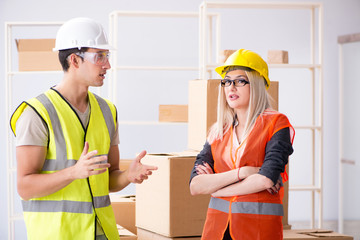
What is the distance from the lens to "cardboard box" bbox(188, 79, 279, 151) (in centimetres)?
276

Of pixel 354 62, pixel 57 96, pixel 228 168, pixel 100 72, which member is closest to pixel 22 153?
pixel 57 96

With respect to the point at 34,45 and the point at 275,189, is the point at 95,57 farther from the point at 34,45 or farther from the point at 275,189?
the point at 34,45

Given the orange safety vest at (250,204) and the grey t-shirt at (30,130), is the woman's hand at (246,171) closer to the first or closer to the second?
the orange safety vest at (250,204)

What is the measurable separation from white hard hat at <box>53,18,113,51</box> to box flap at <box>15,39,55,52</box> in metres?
2.54

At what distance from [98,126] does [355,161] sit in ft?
15.4

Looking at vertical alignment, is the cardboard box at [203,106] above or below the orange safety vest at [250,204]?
above

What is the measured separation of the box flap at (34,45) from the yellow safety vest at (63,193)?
266cm

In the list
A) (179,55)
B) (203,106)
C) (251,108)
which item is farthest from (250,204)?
(179,55)

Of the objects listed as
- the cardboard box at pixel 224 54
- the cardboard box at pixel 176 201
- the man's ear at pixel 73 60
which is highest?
the cardboard box at pixel 224 54

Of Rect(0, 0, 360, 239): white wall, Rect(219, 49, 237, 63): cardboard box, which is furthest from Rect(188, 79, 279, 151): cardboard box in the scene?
Rect(0, 0, 360, 239): white wall

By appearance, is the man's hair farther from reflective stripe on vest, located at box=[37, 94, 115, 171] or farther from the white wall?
the white wall

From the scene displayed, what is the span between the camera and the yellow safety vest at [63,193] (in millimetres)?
1670

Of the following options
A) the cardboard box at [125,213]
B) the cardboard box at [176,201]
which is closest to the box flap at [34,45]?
the cardboard box at [125,213]

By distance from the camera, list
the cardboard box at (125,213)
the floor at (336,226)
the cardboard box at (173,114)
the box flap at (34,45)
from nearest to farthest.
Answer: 1. the cardboard box at (125,213)
2. the box flap at (34,45)
3. the cardboard box at (173,114)
4. the floor at (336,226)
